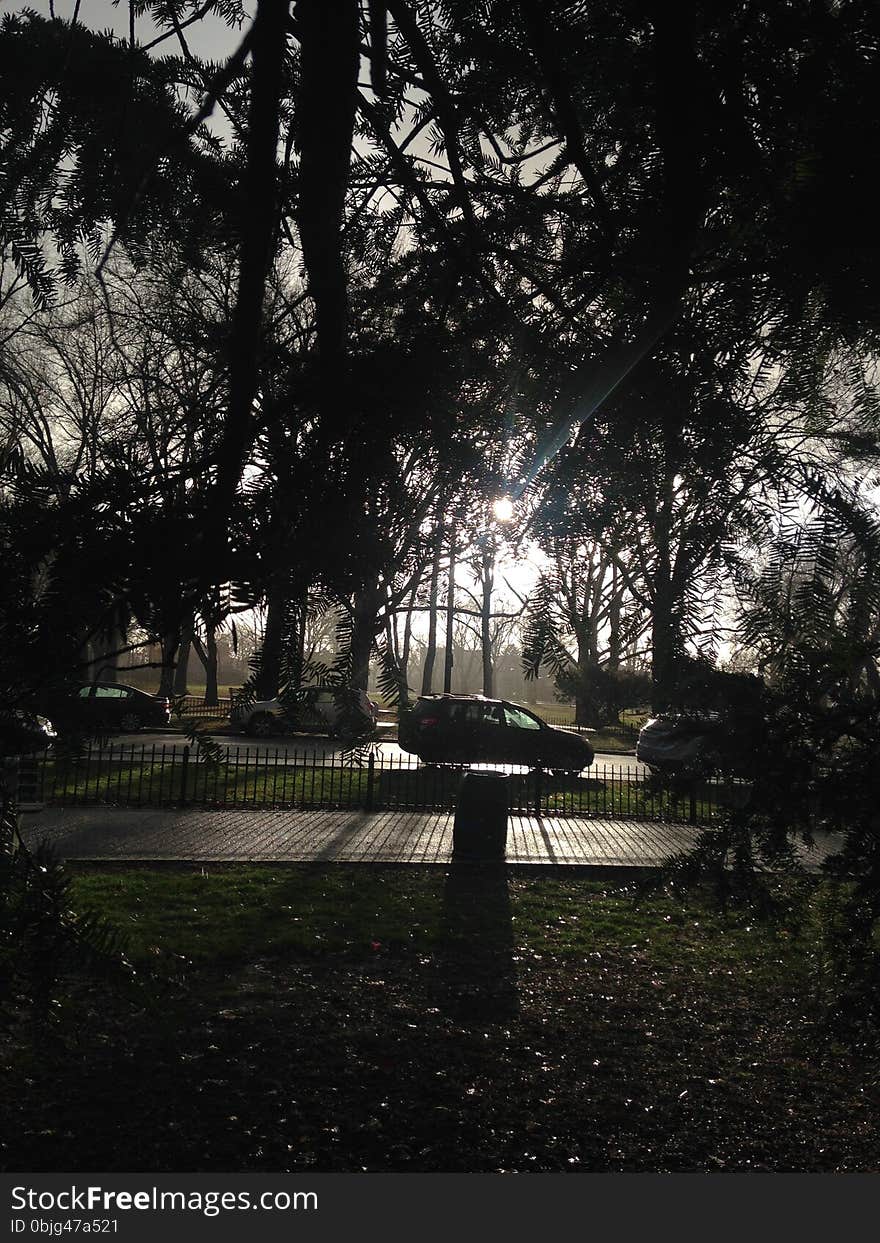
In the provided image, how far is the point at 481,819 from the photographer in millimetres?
10500

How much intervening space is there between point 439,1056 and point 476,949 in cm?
198

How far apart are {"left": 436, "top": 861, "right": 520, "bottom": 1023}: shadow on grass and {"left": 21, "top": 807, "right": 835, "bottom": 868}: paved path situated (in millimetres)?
1162

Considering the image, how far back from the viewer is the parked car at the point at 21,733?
1.43 metres

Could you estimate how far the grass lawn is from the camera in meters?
3.96

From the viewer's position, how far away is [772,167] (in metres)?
2.15

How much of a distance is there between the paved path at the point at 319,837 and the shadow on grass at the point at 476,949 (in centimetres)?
116

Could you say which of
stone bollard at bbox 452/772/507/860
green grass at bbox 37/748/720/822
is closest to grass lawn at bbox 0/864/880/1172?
stone bollard at bbox 452/772/507/860

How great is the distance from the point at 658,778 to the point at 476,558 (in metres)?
1.79

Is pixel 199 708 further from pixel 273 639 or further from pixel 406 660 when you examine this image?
pixel 406 660

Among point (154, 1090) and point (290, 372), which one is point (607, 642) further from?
point (154, 1090)

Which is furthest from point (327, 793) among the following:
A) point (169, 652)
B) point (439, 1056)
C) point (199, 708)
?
point (169, 652)

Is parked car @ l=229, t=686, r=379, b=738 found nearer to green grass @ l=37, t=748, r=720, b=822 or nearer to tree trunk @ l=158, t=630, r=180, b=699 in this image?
tree trunk @ l=158, t=630, r=180, b=699

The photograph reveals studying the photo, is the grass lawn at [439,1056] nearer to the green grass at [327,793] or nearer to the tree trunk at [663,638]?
the tree trunk at [663,638]

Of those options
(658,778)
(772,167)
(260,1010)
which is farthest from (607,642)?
(260,1010)
